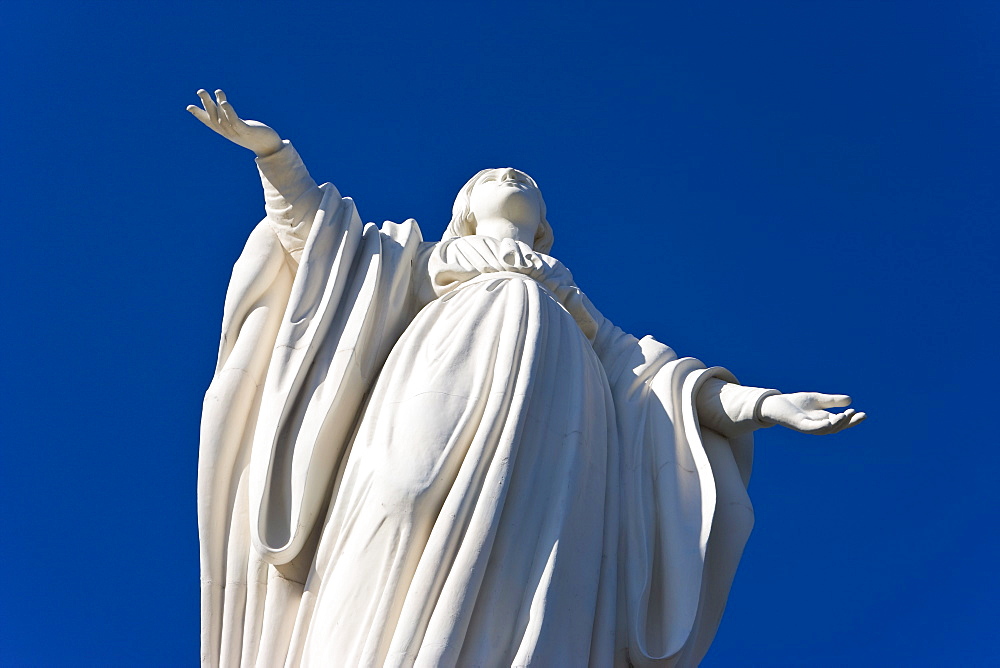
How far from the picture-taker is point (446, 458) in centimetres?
853

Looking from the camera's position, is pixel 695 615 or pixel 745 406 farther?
pixel 745 406

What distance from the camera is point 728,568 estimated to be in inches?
364

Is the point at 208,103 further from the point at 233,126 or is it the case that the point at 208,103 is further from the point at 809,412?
the point at 809,412

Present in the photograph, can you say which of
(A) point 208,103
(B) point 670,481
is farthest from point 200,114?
(B) point 670,481

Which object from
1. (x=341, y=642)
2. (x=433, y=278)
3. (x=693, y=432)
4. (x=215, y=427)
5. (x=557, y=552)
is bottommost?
(x=341, y=642)

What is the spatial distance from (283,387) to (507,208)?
8.69 ft

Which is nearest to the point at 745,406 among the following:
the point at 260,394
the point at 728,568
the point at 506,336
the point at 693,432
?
the point at 693,432

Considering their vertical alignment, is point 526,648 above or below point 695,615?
below

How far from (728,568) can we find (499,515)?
1.83 m

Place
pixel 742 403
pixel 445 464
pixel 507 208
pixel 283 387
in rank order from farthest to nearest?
pixel 507 208, pixel 742 403, pixel 283 387, pixel 445 464

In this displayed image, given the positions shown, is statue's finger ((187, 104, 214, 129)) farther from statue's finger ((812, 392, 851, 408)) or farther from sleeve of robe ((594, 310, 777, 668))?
statue's finger ((812, 392, 851, 408))

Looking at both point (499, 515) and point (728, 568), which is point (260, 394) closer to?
point (499, 515)

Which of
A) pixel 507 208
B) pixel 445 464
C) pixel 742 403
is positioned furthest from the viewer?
pixel 507 208

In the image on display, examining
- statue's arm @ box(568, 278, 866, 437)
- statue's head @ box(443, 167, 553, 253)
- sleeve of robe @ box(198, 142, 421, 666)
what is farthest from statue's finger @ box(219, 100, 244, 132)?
statue's arm @ box(568, 278, 866, 437)
